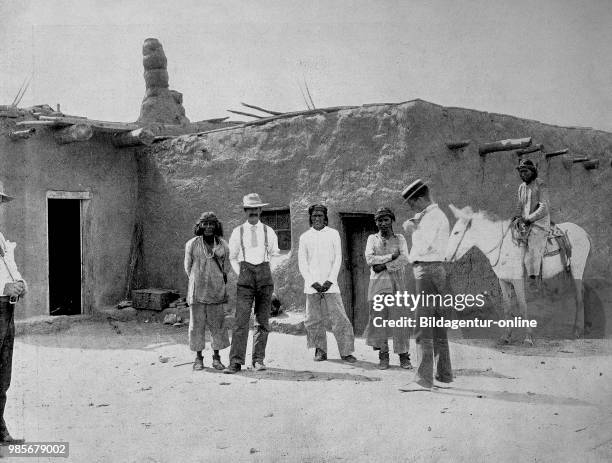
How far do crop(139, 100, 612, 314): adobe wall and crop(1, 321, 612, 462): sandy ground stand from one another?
1957 millimetres

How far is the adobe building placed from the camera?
321 inches

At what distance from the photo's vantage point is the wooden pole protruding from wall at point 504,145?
7676mm

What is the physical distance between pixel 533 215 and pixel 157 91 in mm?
10368

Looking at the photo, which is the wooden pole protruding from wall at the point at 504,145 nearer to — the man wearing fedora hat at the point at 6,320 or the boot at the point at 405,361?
the boot at the point at 405,361

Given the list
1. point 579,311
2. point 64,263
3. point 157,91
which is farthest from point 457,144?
point 157,91

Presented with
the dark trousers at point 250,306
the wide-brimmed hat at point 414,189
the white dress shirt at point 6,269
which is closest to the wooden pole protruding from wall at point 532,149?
the wide-brimmed hat at point 414,189

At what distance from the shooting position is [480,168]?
8367 millimetres

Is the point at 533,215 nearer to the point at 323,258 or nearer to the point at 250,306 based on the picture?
the point at 323,258

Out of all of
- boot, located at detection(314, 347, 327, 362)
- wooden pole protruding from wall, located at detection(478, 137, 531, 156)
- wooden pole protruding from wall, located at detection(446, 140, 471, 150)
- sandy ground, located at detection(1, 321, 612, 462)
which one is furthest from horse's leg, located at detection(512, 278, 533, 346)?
boot, located at detection(314, 347, 327, 362)

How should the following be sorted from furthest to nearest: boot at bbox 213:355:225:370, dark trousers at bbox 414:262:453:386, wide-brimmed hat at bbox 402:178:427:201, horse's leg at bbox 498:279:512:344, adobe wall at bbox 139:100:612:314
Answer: adobe wall at bbox 139:100:612:314, horse's leg at bbox 498:279:512:344, boot at bbox 213:355:225:370, wide-brimmed hat at bbox 402:178:427:201, dark trousers at bbox 414:262:453:386

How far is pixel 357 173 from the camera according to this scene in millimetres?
8312

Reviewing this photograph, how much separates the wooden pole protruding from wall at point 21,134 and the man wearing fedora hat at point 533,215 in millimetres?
6330

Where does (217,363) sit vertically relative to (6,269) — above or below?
below

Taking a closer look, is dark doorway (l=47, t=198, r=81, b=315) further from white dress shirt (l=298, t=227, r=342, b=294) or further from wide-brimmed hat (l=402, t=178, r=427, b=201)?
wide-brimmed hat (l=402, t=178, r=427, b=201)
